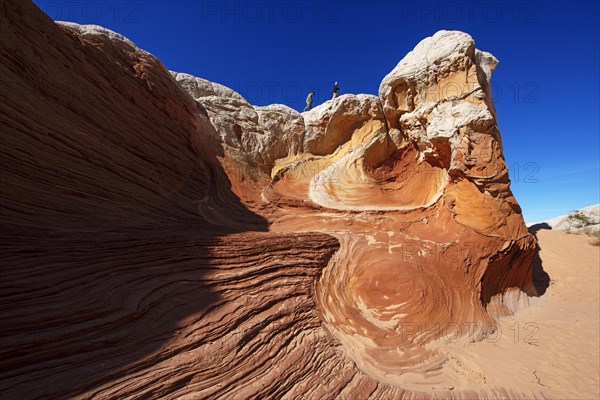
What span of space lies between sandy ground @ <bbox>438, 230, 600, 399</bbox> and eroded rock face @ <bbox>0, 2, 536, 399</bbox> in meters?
0.35

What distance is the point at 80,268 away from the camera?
3459 mm

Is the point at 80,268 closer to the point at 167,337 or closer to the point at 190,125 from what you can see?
the point at 167,337

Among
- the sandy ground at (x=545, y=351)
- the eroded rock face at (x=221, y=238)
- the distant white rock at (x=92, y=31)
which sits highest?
the distant white rock at (x=92, y=31)

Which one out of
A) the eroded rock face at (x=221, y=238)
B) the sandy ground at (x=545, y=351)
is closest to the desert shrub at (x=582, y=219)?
the sandy ground at (x=545, y=351)

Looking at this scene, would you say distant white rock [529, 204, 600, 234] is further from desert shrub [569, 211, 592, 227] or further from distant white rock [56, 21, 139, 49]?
distant white rock [56, 21, 139, 49]

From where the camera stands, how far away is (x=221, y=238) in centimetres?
509

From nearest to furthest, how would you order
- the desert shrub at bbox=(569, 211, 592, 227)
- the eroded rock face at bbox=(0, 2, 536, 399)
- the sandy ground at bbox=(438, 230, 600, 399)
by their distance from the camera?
the eroded rock face at bbox=(0, 2, 536, 399) < the sandy ground at bbox=(438, 230, 600, 399) < the desert shrub at bbox=(569, 211, 592, 227)

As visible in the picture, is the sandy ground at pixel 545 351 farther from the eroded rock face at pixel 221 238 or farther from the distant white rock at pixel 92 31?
the distant white rock at pixel 92 31

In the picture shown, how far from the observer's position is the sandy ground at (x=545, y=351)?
4.91 meters

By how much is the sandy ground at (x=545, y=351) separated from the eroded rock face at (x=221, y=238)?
35 centimetres

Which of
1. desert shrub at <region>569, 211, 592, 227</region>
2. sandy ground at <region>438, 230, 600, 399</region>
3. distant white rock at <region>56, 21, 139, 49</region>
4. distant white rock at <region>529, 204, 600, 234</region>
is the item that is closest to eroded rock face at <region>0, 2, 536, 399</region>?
distant white rock at <region>56, 21, 139, 49</region>

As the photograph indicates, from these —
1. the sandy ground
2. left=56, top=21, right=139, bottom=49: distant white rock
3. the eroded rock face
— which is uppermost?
left=56, top=21, right=139, bottom=49: distant white rock

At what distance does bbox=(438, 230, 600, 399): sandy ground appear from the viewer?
4906 mm

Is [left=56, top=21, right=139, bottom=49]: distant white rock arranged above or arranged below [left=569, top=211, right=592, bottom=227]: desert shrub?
above
